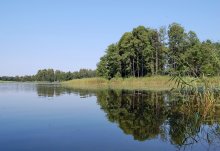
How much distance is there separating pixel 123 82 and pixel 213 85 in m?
44.0

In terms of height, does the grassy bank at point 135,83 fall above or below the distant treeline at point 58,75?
below

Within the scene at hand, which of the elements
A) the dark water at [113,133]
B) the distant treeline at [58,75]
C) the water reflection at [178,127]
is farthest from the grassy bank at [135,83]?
the distant treeline at [58,75]

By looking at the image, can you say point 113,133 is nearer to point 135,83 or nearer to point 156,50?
point 135,83

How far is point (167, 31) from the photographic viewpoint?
64.7 meters

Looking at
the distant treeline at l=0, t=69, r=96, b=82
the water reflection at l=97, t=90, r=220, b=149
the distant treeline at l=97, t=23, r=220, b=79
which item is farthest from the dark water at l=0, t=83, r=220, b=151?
the distant treeline at l=0, t=69, r=96, b=82

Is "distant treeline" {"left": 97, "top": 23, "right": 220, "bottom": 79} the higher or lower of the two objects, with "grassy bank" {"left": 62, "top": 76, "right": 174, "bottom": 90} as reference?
higher

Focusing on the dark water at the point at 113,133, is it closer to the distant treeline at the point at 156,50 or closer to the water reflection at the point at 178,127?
the water reflection at the point at 178,127

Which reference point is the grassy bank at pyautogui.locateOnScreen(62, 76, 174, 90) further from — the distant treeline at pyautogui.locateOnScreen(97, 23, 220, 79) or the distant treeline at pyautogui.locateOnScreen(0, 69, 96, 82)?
the distant treeline at pyautogui.locateOnScreen(0, 69, 96, 82)

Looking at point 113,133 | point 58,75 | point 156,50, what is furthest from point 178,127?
point 58,75

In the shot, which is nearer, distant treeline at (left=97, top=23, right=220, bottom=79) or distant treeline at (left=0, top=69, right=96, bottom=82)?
distant treeline at (left=97, top=23, right=220, bottom=79)

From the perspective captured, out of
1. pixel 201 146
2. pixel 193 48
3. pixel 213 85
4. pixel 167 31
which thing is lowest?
pixel 201 146

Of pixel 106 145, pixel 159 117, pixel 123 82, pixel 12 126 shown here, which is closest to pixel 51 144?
pixel 106 145

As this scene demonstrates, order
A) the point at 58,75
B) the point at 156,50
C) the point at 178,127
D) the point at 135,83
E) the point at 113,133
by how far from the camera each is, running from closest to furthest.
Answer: the point at 113,133, the point at 178,127, the point at 135,83, the point at 156,50, the point at 58,75

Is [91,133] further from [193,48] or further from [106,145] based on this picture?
[193,48]
